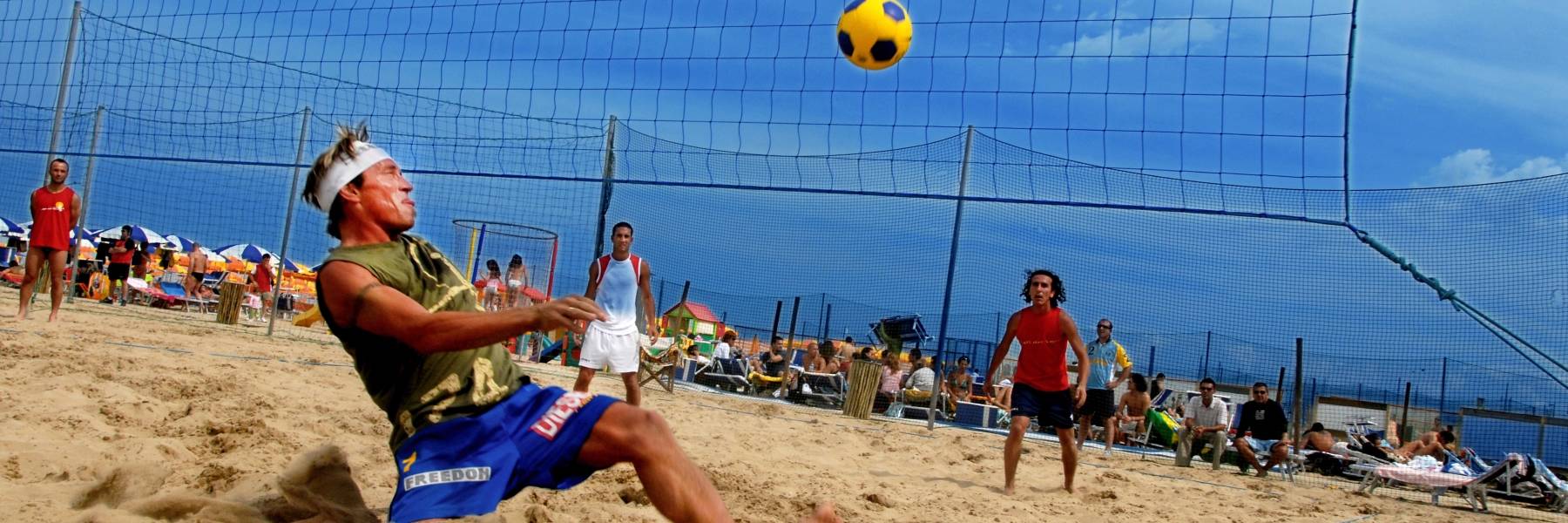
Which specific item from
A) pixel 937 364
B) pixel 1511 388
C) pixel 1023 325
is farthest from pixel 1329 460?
pixel 1023 325

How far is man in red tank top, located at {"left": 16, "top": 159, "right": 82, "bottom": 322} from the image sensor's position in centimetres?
791

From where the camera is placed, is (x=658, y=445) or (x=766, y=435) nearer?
(x=658, y=445)

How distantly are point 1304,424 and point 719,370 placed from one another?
7.34 metres

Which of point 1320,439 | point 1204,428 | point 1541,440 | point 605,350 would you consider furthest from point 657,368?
point 1541,440

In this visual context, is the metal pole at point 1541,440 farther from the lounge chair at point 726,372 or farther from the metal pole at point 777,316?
the metal pole at point 777,316

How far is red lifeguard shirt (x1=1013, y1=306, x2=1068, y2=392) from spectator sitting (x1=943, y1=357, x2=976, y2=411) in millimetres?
5481

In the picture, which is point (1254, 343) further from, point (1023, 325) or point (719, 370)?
point (1023, 325)

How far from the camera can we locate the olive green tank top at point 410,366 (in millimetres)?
2180

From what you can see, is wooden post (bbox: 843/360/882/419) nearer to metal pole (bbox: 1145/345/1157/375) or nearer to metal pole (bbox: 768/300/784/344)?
metal pole (bbox: 768/300/784/344)

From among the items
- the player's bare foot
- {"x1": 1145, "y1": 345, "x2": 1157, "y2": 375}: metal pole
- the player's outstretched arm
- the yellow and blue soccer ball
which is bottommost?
the player's bare foot

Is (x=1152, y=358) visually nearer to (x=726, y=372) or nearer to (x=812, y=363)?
(x=812, y=363)

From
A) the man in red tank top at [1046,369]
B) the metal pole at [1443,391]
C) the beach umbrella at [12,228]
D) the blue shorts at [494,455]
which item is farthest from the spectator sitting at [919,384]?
the beach umbrella at [12,228]

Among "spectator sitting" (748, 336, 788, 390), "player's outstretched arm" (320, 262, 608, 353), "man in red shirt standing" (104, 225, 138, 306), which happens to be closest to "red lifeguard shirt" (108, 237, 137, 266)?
"man in red shirt standing" (104, 225, 138, 306)

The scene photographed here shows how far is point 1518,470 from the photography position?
310 inches
